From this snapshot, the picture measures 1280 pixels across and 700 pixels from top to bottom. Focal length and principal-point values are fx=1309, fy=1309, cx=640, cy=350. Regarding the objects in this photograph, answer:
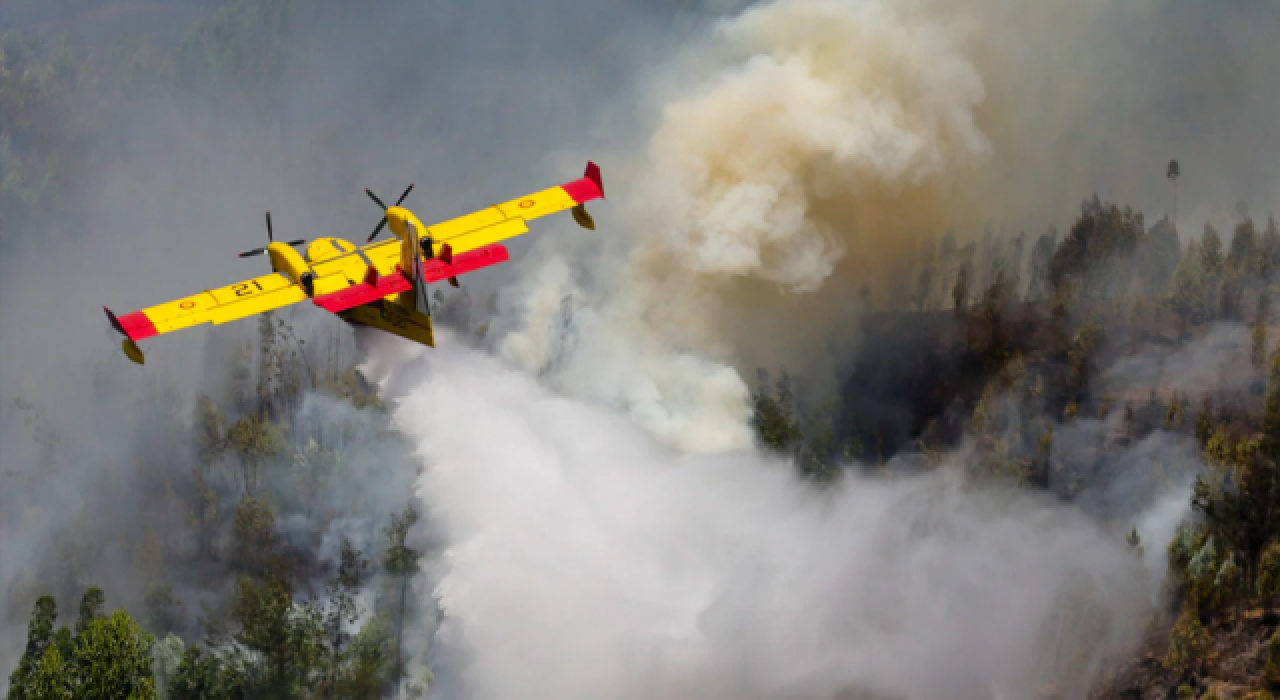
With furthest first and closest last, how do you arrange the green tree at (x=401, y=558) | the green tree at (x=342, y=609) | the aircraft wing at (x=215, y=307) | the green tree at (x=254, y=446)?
the green tree at (x=254, y=446) < the green tree at (x=401, y=558) < the green tree at (x=342, y=609) < the aircraft wing at (x=215, y=307)

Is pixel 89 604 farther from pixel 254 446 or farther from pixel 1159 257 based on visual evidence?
pixel 1159 257

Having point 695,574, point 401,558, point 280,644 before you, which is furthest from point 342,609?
point 695,574

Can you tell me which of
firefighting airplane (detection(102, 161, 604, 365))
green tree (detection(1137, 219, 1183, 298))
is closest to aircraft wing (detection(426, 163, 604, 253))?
firefighting airplane (detection(102, 161, 604, 365))

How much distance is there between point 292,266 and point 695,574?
3867 centimetres

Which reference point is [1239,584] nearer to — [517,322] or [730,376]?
[730,376]

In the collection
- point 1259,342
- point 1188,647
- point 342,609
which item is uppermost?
point 1259,342

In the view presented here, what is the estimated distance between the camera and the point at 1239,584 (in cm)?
9731

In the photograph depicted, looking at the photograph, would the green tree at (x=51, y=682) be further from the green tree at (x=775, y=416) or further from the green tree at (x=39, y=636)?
the green tree at (x=775, y=416)

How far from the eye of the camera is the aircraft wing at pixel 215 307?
68125 millimetres

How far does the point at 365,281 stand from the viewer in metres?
69.4

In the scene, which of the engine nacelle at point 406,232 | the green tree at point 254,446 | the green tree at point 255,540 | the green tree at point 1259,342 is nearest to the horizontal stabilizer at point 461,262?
Answer: the engine nacelle at point 406,232

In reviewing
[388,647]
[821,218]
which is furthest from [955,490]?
[388,647]

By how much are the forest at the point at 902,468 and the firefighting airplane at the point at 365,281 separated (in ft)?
A: 69.1

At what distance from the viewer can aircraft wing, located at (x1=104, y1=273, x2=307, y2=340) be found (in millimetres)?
68125
